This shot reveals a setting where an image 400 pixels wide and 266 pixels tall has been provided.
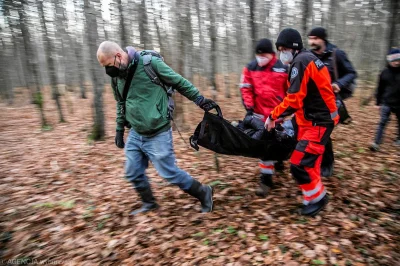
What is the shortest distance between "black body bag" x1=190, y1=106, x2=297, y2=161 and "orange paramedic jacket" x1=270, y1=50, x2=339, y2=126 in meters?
0.45

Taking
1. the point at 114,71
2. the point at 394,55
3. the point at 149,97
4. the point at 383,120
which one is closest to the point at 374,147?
the point at 383,120

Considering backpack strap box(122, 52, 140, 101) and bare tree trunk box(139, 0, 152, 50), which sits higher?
bare tree trunk box(139, 0, 152, 50)

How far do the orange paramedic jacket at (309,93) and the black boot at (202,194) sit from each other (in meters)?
1.47

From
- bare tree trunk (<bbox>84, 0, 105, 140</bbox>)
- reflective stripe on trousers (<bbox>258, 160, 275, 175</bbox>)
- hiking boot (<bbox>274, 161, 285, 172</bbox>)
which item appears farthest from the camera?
bare tree trunk (<bbox>84, 0, 105, 140</bbox>)

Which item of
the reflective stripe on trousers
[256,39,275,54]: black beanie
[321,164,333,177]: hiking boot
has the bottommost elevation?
[321,164,333,177]: hiking boot

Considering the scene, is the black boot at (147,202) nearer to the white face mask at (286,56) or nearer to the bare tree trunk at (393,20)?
the white face mask at (286,56)

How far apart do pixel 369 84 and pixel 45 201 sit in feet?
60.6

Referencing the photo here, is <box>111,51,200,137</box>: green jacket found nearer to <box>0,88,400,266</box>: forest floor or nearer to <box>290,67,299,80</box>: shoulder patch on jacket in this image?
<box>290,67,299,80</box>: shoulder patch on jacket

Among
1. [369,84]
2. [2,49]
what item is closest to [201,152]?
[369,84]

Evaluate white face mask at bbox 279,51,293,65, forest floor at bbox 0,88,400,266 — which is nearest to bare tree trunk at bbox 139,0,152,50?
forest floor at bbox 0,88,400,266

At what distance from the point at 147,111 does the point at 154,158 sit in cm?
67

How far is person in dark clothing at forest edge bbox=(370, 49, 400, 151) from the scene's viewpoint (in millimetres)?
6220

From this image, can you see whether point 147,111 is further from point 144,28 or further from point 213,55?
point 213,55

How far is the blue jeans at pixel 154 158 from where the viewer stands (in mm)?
3664
